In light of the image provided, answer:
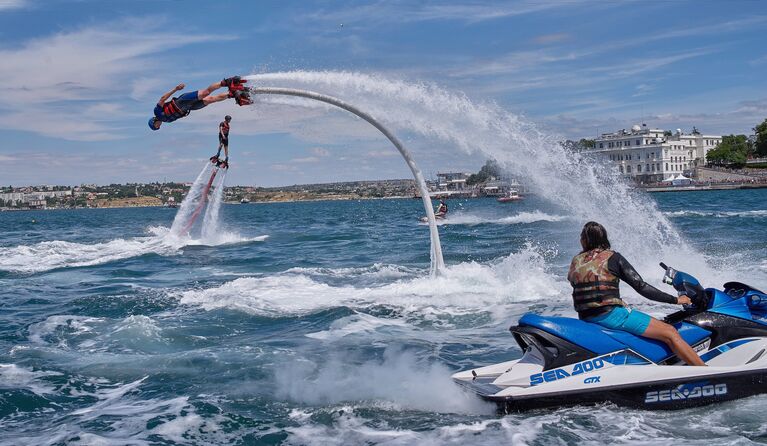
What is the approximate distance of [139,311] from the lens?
50.6 feet

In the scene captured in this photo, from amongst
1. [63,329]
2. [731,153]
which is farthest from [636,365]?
[731,153]

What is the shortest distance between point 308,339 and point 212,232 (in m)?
27.9

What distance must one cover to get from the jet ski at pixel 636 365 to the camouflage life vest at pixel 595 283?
21 centimetres

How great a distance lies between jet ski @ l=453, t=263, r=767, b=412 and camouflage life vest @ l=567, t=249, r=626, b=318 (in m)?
→ 0.21

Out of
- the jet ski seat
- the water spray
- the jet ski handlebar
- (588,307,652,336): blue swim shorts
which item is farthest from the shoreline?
(588,307,652,336): blue swim shorts

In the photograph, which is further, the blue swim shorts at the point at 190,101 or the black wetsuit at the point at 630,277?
the blue swim shorts at the point at 190,101

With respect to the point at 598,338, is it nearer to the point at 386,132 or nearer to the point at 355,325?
the point at 355,325

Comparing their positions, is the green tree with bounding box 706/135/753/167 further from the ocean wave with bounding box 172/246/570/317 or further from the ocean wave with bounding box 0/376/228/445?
the ocean wave with bounding box 0/376/228/445

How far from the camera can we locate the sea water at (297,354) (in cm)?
740

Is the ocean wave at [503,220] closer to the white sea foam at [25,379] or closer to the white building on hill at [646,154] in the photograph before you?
the white sea foam at [25,379]

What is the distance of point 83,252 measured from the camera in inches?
1266

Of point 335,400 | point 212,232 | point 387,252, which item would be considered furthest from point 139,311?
point 212,232

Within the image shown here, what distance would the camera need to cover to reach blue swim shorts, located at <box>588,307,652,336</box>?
739 cm

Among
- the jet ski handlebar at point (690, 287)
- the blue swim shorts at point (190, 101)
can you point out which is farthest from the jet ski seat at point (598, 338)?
the blue swim shorts at point (190, 101)
